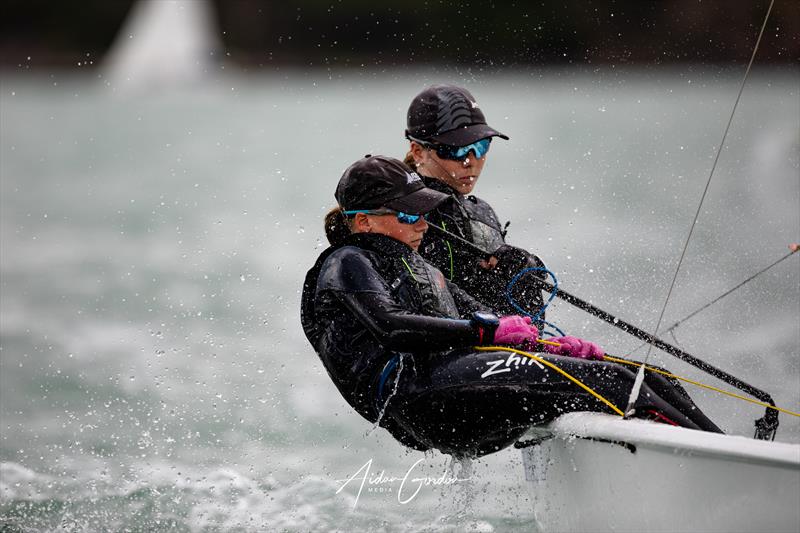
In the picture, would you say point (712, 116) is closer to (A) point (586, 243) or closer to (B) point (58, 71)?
(A) point (586, 243)

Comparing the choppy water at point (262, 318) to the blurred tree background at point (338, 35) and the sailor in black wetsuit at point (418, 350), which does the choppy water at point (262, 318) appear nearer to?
the sailor in black wetsuit at point (418, 350)

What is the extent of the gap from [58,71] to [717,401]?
2003 inches

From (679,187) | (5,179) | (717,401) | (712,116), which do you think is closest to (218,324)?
(717,401)

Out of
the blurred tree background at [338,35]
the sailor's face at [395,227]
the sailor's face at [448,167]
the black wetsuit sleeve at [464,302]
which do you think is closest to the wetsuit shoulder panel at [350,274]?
the sailor's face at [395,227]

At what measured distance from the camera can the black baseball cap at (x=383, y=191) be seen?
381 centimetres

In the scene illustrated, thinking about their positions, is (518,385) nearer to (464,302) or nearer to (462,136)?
(464,302)

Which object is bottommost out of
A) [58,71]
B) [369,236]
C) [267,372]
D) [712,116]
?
[267,372]

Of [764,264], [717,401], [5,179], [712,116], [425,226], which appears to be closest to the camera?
[425,226]

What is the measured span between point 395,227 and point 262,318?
5.04 metres

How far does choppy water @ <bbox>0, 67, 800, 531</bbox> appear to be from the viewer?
4.70 metres

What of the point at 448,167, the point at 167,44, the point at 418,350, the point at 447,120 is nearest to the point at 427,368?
the point at 418,350

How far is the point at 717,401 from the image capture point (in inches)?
204

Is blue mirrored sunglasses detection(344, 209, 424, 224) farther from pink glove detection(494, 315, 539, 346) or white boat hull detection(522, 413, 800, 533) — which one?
white boat hull detection(522, 413, 800, 533)

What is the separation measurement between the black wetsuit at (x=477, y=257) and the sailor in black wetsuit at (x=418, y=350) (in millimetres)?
376
